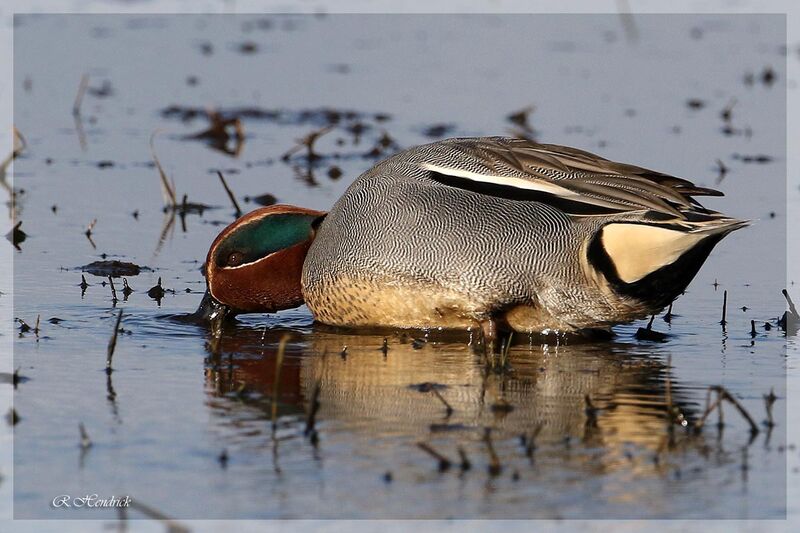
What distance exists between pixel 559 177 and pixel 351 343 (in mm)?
1278

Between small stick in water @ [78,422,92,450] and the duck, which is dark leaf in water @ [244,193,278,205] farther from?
small stick in water @ [78,422,92,450]

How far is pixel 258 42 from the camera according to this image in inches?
664

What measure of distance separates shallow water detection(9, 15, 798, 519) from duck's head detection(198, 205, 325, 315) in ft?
0.76

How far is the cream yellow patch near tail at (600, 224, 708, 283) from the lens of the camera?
6.43 m

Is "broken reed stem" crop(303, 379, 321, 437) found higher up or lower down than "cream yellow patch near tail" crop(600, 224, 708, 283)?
lower down

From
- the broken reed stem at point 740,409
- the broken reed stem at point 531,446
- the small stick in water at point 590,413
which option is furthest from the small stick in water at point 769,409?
the broken reed stem at point 531,446

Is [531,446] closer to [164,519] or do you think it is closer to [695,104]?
[164,519]

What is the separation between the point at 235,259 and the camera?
7.45 metres

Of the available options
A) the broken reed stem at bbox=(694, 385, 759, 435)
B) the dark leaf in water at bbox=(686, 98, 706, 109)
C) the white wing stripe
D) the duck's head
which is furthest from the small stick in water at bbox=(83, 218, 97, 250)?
the dark leaf in water at bbox=(686, 98, 706, 109)

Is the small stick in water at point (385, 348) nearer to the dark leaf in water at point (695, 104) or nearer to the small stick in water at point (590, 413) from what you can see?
the small stick in water at point (590, 413)

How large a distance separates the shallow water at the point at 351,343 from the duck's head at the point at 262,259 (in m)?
0.23

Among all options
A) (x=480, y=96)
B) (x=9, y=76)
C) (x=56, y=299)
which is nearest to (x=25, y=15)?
(x=9, y=76)

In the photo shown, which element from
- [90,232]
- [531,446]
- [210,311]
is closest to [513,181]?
[210,311]
